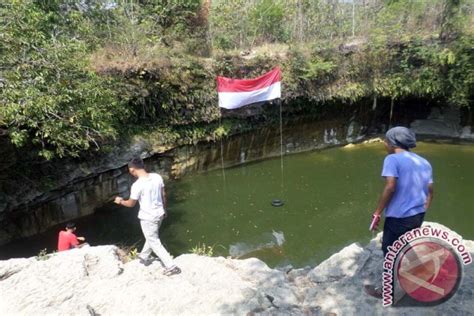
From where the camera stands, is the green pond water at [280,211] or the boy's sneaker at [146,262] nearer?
the boy's sneaker at [146,262]

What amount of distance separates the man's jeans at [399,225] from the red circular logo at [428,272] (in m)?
0.16

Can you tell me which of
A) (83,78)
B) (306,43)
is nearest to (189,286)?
(83,78)

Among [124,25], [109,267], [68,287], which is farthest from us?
[124,25]

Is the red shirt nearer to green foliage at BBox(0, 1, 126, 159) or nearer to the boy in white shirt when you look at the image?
green foliage at BBox(0, 1, 126, 159)

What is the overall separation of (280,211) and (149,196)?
5052 millimetres

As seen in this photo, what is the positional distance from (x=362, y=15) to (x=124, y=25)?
9.21 meters

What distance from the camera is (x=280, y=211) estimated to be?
8773 mm

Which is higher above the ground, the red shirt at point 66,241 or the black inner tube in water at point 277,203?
the red shirt at point 66,241

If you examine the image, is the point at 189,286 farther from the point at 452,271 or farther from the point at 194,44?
the point at 194,44

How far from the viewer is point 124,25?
10617 millimetres

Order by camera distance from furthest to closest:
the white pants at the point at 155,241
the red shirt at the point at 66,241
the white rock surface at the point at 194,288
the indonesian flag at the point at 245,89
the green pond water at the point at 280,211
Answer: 1. the indonesian flag at the point at 245,89
2. the green pond water at the point at 280,211
3. the red shirt at the point at 66,241
4. the white pants at the point at 155,241
5. the white rock surface at the point at 194,288

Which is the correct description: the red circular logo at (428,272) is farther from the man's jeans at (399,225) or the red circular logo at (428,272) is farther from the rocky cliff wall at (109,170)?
the rocky cliff wall at (109,170)

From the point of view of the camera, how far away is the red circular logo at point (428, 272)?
10.8ft

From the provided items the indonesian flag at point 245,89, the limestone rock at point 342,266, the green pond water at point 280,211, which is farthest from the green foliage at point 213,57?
the limestone rock at point 342,266
